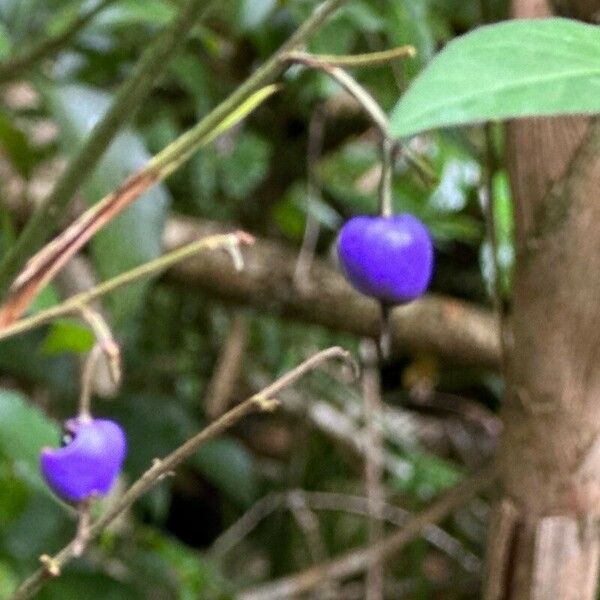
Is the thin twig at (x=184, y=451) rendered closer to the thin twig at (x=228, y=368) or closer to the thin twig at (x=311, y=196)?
the thin twig at (x=311, y=196)

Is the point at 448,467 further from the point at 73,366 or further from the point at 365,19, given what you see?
the point at 365,19

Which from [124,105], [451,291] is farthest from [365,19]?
[451,291]

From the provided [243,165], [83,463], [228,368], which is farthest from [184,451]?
[228,368]

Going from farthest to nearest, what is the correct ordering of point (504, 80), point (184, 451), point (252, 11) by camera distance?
point (252, 11) → point (184, 451) → point (504, 80)

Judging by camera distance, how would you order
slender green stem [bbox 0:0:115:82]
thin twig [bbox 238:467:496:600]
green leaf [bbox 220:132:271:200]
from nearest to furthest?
slender green stem [bbox 0:0:115:82] → thin twig [bbox 238:467:496:600] → green leaf [bbox 220:132:271:200]

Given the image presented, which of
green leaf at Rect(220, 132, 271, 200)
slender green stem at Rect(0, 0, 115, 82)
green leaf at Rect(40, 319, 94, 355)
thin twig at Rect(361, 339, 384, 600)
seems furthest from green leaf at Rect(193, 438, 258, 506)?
slender green stem at Rect(0, 0, 115, 82)

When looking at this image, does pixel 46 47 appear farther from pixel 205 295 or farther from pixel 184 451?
pixel 205 295

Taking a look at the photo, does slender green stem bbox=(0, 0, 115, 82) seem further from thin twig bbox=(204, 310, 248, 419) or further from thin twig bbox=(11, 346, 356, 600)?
thin twig bbox=(204, 310, 248, 419)

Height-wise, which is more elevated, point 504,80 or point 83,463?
point 504,80
